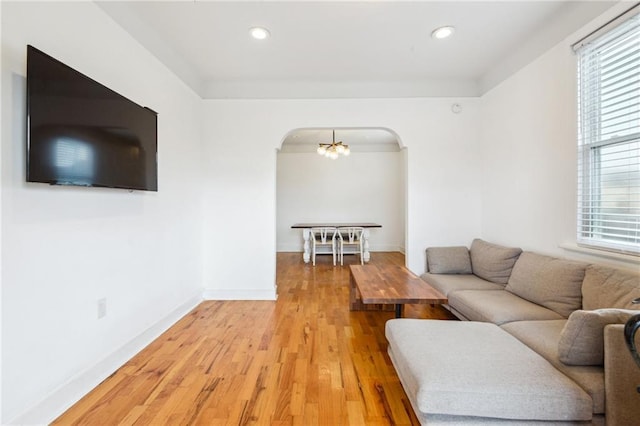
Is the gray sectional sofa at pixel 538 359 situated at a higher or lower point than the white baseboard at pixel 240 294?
higher

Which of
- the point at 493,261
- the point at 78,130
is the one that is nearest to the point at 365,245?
the point at 493,261

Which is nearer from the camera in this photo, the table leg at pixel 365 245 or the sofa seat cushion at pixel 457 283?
the sofa seat cushion at pixel 457 283

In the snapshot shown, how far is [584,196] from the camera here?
2.13m

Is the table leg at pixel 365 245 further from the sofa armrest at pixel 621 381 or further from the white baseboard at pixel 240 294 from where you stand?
the sofa armrest at pixel 621 381

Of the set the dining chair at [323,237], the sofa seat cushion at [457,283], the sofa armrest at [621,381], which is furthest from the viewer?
the dining chair at [323,237]

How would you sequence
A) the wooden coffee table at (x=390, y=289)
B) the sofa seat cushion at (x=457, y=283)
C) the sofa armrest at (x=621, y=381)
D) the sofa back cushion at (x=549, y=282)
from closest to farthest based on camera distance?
the sofa armrest at (x=621, y=381)
the sofa back cushion at (x=549, y=282)
the wooden coffee table at (x=390, y=289)
the sofa seat cushion at (x=457, y=283)

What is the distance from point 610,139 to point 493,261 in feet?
4.38

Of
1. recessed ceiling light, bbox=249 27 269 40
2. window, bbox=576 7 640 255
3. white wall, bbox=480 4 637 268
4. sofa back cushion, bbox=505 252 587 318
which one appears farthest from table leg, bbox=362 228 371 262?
recessed ceiling light, bbox=249 27 269 40

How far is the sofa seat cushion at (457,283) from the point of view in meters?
2.62

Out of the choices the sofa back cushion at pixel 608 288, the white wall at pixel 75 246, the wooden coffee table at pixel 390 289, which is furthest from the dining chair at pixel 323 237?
the sofa back cushion at pixel 608 288

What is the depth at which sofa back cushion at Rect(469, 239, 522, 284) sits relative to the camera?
8.80 feet

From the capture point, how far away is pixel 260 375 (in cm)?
192

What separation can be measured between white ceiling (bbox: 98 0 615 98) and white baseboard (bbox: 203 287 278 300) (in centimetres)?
240

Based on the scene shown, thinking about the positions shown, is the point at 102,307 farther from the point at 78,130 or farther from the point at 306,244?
the point at 306,244
